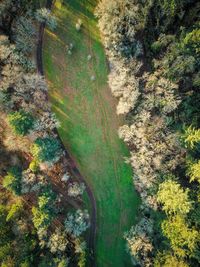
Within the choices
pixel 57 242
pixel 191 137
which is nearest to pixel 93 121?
pixel 191 137

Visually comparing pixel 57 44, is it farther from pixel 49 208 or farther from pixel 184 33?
pixel 49 208

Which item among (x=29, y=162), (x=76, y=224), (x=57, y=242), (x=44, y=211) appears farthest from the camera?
(x=29, y=162)

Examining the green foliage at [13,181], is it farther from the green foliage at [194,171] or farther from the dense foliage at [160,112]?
the green foliage at [194,171]

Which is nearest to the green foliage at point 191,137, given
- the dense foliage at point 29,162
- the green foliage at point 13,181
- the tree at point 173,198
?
the tree at point 173,198

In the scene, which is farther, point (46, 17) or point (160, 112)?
point (46, 17)

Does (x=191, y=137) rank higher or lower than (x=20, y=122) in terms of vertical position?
higher

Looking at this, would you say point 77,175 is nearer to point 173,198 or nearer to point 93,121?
point 93,121

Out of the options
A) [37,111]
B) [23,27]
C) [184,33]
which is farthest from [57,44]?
[184,33]
